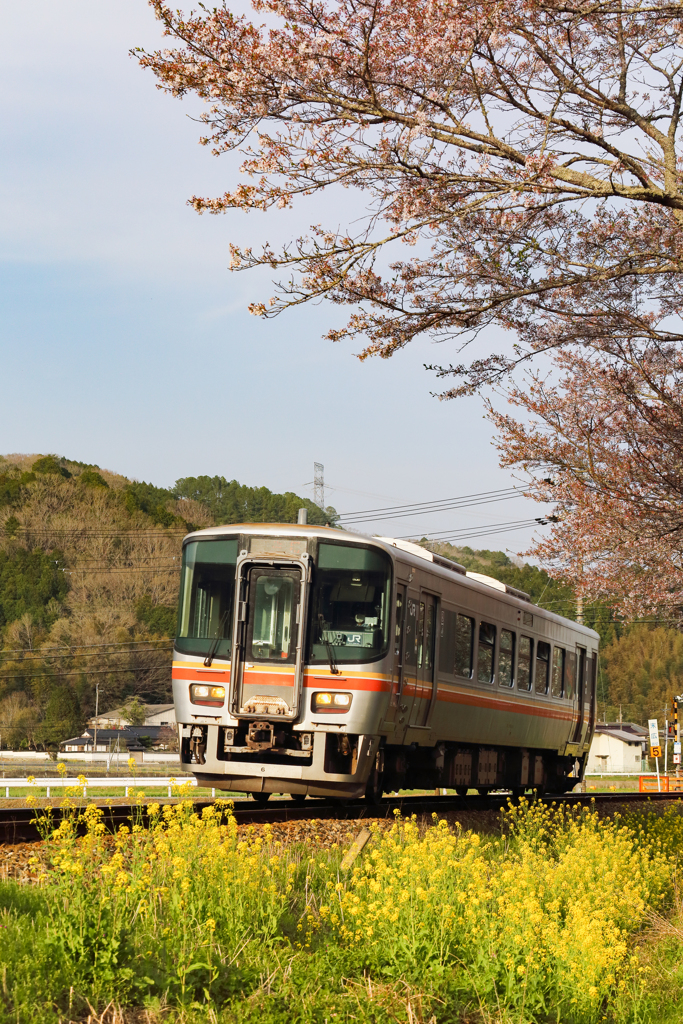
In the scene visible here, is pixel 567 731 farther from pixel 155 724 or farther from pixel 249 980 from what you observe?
pixel 155 724

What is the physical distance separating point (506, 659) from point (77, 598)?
61.7 m

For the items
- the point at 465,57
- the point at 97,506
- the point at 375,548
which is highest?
the point at 97,506

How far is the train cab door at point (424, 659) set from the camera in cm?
1284

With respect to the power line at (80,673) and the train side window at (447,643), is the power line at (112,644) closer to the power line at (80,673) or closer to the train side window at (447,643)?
the power line at (80,673)

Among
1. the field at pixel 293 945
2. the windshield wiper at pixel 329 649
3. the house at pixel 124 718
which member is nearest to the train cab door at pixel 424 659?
the windshield wiper at pixel 329 649

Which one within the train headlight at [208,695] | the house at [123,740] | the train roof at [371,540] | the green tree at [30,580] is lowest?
the house at [123,740]

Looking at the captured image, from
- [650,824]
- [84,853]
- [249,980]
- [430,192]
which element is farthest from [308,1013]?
[650,824]

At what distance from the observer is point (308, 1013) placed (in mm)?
5004

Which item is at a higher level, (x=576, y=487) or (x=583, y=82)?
(x=583, y=82)

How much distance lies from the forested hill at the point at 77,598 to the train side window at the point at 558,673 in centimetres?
5221

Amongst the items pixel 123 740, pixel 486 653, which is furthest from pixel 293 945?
pixel 123 740

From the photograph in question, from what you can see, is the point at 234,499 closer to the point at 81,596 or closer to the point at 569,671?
the point at 81,596

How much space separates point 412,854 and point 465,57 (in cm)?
583

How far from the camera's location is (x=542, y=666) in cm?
1820
